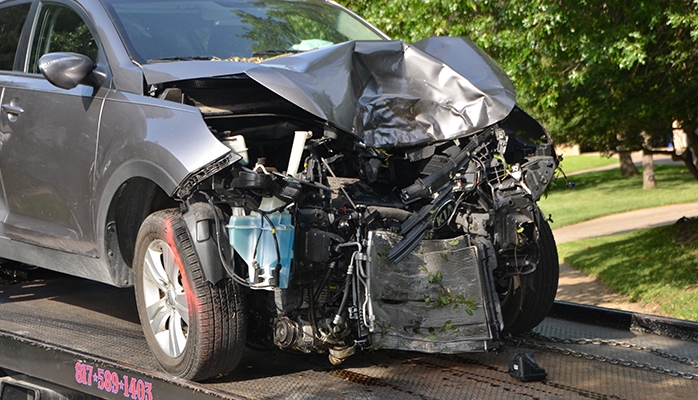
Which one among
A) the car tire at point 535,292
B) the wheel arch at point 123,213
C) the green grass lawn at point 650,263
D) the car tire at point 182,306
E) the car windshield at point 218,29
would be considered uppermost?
the car windshield at point 218,29

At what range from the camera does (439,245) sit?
12.5ft

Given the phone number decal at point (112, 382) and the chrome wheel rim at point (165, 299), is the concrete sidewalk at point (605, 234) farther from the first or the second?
the phone number decal at point (112, 382)

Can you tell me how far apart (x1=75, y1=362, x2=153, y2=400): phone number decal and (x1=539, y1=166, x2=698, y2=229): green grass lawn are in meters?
11.2

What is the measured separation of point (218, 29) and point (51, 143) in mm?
1097

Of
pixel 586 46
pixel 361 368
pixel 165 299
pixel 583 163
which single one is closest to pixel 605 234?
pixel 586 46

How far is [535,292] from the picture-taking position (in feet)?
14.9

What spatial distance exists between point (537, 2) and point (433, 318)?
417cm

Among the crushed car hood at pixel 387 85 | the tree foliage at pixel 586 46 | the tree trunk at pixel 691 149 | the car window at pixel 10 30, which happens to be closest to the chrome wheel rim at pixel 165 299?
the crushed car hood at pixel 387 85

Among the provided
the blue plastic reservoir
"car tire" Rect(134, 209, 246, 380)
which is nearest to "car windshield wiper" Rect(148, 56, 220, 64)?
"car tire" Rect(134, 209, 246, 380)

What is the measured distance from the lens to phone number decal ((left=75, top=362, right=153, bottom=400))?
3.61 meters

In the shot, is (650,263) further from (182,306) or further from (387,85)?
(182,306)

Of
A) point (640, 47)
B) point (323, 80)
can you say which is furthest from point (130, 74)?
point (640, 47)

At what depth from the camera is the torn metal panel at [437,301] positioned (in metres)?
Answer: 3.72

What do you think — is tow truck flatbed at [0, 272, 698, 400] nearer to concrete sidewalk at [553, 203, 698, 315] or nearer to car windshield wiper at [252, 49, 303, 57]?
car windshield wiper at [252, 49, 303, 57]
